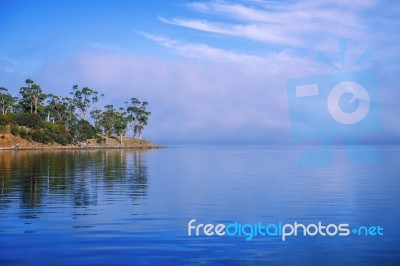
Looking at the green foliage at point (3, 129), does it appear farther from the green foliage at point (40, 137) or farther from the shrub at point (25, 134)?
the green foliage at point (40, 137)

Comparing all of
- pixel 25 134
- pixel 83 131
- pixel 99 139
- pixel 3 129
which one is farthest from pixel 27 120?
pixel 99 139

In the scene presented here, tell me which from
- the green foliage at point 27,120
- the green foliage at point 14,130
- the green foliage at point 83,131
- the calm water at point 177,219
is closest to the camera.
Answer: the calm water at point 177,219

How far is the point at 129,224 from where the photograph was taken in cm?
2000

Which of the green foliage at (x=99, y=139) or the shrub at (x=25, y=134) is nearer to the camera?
the shrub at (x=25, y=134)

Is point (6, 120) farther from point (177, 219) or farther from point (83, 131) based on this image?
point (177, 219)

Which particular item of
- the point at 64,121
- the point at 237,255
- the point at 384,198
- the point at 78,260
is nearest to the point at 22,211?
the point at 78,260

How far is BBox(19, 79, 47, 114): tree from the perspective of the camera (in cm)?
16646

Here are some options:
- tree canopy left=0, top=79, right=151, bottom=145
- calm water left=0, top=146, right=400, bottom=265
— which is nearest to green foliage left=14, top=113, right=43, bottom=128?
tree canopy left=0, top=79, right=151, bottom=145

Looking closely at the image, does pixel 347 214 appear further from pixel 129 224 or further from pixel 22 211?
pixel 22 211

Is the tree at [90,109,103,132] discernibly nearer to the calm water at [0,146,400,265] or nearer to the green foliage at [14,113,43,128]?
the green foliage at [14,113,43,128]

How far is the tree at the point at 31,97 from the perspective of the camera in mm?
166462

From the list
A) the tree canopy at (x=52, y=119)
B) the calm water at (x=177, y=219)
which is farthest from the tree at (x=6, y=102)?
the calm water at (x=177, y=219)

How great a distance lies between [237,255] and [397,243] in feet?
22.0

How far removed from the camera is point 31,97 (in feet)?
552
